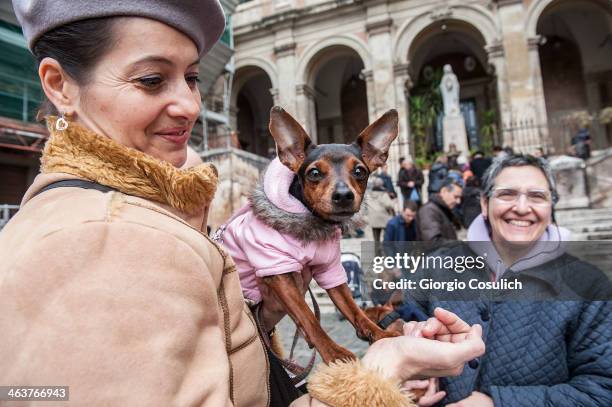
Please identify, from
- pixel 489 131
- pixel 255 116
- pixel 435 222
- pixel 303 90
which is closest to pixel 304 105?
pixel 303 90

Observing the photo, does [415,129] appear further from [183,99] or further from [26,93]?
[183,99]

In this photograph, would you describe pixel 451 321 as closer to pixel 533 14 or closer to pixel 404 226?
Result: pixel 404 226

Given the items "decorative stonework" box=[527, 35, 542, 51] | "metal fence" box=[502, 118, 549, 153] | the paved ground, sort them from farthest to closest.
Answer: "decorative stonework" box=[527, 35, 542, 51]
"metal fence" box=[502, 118, 549, 153]
the paved ground

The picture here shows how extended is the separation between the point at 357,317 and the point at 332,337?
3.72 m

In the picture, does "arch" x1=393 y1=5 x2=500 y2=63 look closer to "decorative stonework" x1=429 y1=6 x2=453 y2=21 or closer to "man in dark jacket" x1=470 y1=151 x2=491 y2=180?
"decorative stonework" x1=429 y1=6 x2=453 y2=21

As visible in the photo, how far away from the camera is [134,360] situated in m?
0.66

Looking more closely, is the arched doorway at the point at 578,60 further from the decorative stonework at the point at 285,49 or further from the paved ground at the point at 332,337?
the paved ground at the point at 332,337

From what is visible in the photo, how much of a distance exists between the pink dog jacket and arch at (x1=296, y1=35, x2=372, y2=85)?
17011 millimetres

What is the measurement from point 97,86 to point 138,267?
53 cm

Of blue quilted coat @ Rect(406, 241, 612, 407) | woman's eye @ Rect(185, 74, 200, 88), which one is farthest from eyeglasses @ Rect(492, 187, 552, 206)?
woman's eye @ Rect(185, 74, 200, 88)

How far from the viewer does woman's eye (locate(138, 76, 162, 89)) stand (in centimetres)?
98

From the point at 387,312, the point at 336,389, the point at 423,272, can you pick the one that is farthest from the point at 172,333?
the point at 387,312

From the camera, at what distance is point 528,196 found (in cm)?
188

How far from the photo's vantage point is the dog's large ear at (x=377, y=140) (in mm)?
1909
